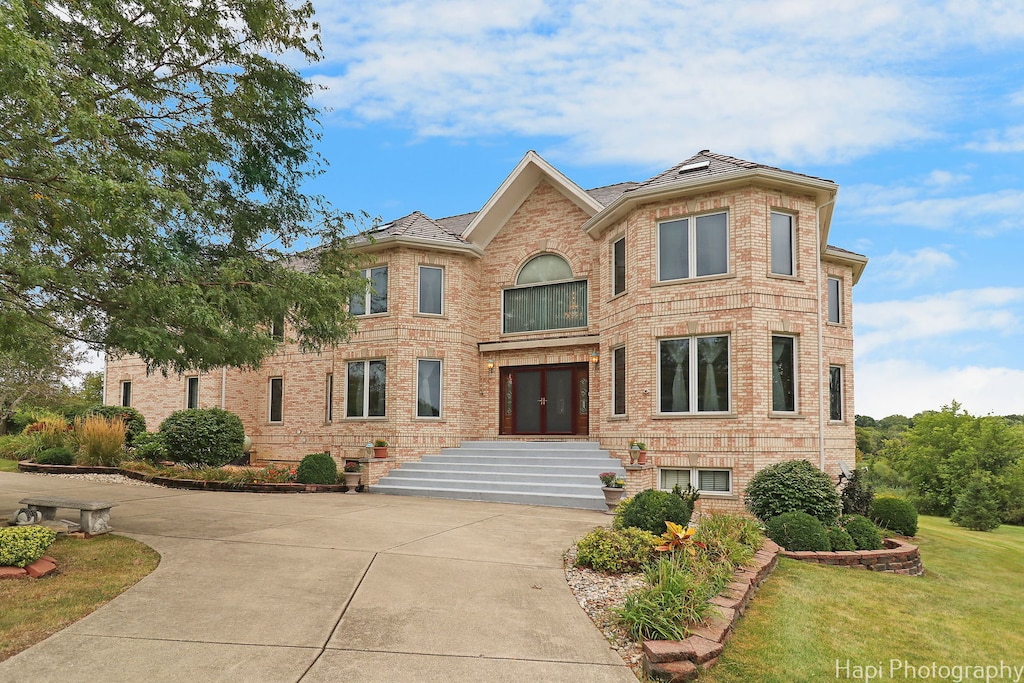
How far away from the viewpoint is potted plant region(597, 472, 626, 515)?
1312 centimetres

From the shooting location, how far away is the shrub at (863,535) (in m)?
10.3

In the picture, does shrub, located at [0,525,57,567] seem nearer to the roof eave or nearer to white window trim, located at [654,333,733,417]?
white window trim, located at [654,333,733,417]

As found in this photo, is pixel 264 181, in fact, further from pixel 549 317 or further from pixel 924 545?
pixel 924 545

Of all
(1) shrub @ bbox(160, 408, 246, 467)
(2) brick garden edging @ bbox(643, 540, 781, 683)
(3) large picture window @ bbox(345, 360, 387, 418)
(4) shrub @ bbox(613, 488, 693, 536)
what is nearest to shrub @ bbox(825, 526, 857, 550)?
(4) shrub @ bbox(613, 488, 693, 536)

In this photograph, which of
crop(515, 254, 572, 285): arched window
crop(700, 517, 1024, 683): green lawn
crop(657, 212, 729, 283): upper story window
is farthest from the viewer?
crop(515, 254, 572, 285): arched window

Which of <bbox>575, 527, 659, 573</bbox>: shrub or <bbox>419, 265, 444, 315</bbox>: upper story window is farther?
<bbox>419, 265, 444, 315</bbox>: upper story window

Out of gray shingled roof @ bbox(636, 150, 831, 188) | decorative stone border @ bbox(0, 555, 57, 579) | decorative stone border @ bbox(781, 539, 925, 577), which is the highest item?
gray shingled roof @ bbox(636, 150, 831, 188)

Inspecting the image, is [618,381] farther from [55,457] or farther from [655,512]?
[55,457]

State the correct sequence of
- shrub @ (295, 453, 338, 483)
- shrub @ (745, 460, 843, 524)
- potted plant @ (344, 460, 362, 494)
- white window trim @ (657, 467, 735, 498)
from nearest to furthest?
shrub @ (745, 460, 843, 524)
white window trim @ (657, 467, 735, 498)
shrub @ (295, 453, 338, 483)
potted plant @ (344, 460, 362, 494)

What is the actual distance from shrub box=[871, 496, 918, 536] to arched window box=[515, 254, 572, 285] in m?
9.10

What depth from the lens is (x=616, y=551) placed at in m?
7.64

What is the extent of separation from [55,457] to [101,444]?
1.37 metres

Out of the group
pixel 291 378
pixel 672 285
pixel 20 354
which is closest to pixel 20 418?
pixel 291 378

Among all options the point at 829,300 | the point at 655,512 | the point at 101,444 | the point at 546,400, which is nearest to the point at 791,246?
the point at 829,300
